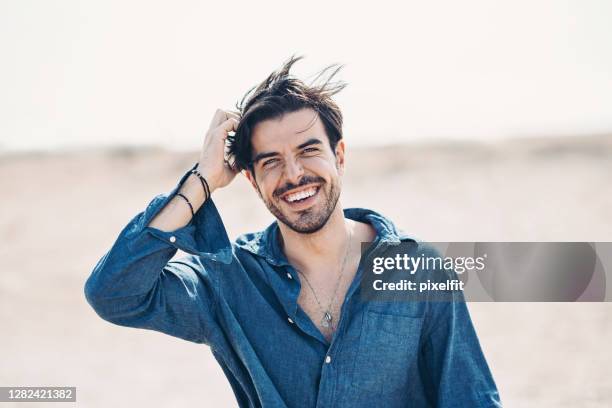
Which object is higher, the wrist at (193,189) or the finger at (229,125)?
the finger at (229,125)

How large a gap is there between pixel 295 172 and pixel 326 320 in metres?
0.60

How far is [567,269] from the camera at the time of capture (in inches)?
293

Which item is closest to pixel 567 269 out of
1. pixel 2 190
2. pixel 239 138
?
pixel 239 138

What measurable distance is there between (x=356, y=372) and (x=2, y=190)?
18569mm

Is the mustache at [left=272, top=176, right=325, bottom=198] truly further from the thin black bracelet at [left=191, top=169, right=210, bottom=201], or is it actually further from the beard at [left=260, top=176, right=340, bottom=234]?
the thin black bracelet at [left=191, top=169, right=210, bottom=201]

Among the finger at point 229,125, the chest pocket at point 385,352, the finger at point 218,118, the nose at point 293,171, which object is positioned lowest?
the chest pocket at point 385,352

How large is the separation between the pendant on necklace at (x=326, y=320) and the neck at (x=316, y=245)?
25 cm

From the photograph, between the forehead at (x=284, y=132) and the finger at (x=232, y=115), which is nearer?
the forehead at (x=284, y=132)

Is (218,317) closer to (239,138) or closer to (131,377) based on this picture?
(239,138)

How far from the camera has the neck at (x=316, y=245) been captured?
3.12 metres

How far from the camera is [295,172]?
9.60 ft

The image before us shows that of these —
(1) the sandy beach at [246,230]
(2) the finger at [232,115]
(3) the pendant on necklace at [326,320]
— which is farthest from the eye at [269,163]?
(1) the sandy beach at [246,230]

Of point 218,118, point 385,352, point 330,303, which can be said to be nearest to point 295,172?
point 218,118

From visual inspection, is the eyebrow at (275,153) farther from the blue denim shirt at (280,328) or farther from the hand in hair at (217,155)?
the blue denim shirt at (280,328)
